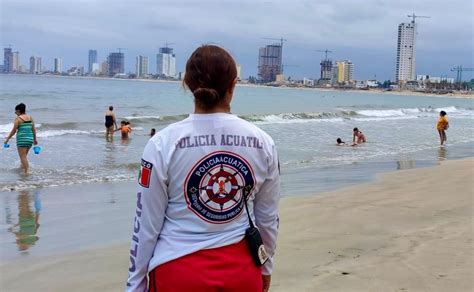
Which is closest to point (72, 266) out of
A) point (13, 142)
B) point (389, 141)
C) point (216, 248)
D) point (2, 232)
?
point (2, 232)

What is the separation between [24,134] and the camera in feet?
40.8

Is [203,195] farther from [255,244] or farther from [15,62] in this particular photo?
[15,62]

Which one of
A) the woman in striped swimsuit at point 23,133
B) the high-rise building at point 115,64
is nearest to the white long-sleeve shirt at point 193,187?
the woman in striped swimsuit at point 23,133

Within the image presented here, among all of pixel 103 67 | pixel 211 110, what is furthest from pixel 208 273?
pixel 103 67

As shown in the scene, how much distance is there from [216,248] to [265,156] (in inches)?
16.7

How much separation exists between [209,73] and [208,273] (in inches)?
30.5

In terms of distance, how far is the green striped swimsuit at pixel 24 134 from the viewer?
40.8 feet

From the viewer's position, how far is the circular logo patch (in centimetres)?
217

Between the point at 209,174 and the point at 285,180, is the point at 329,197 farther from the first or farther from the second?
the point at 209,174

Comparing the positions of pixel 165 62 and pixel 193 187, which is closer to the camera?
pixel 193 187

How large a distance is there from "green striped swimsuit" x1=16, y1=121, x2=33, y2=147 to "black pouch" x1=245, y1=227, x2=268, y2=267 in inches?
442

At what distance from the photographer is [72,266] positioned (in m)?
5.12

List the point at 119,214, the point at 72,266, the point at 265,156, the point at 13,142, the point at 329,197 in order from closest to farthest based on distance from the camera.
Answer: the point at 265,156 < the point at 72,266 < the point at 119,214 < the point at 329,197 < the point at 13,142

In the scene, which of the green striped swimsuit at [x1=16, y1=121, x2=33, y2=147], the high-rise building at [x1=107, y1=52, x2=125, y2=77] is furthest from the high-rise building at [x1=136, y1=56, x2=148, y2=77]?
the green striped swimsuit at [x1=16, y1=121, x2=33, y2=147]
